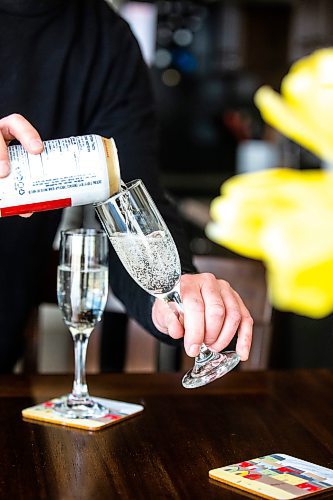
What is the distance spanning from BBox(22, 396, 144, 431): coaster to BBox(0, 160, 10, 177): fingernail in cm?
35

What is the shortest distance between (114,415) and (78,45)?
2.56ft

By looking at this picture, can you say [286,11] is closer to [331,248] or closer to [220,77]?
[220,77]

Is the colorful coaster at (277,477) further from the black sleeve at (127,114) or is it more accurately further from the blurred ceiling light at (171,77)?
the blurred ceiling light at (171,77)

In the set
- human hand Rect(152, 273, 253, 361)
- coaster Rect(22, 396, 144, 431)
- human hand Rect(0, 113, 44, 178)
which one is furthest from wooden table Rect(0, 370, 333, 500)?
human hand Rect(0, 113, 44, 178)

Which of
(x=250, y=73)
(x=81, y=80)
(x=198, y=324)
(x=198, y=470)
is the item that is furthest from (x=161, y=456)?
(x=250, y=73)

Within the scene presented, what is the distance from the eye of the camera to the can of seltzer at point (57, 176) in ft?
3.07

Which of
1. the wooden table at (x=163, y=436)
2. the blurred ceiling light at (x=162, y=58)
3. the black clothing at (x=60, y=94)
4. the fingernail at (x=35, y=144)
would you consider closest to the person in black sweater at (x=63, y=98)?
the black clothing at (x=60, y=94)

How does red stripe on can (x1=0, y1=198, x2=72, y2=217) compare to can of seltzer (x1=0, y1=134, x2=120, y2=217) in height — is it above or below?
below

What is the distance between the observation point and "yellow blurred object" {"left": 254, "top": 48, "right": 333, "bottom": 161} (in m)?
0.34

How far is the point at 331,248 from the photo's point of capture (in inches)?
13.3

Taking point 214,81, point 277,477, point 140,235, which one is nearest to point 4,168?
point 140,235

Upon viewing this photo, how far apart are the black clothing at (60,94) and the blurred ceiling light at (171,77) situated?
426 cm

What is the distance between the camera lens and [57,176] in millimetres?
945

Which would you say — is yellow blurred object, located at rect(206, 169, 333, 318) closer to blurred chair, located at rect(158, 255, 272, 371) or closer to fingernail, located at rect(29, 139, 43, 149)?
fingernail, located at rect(29, 139, 43, 149)
